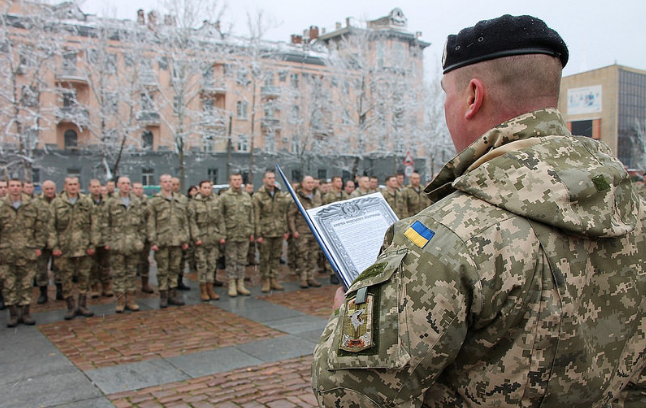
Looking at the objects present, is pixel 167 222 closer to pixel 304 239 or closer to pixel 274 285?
pixel 274 285

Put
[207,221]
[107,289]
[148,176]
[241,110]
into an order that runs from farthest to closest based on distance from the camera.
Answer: [241,110]
[148,176]
[107,289]
[207,221]

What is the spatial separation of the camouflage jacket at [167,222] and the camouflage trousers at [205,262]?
0.44 m

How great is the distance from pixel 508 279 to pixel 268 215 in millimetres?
9901

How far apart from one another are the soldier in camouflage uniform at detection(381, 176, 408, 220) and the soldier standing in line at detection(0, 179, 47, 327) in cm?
802

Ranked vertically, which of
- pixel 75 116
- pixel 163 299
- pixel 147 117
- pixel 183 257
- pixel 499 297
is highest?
pixel 147 117

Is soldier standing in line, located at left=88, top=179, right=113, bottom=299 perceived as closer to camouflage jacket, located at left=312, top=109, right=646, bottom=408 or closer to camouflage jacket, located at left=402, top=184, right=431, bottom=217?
camouflage jacket, located at left=402, top=184, right=431, bottom=217

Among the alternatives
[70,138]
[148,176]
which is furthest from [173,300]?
[70,138]

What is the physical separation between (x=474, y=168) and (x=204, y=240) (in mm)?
8849

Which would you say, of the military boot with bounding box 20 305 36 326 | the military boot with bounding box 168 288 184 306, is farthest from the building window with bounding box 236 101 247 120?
the military boot with bounding box 20 305 36 326

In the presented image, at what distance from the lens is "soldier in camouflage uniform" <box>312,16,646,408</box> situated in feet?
4.10

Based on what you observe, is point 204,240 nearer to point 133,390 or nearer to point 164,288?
point 164,288

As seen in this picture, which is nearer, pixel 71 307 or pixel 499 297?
Result: pixel 499 297

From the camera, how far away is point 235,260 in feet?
33.3

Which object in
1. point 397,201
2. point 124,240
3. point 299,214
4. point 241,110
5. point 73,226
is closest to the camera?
point 73,226
